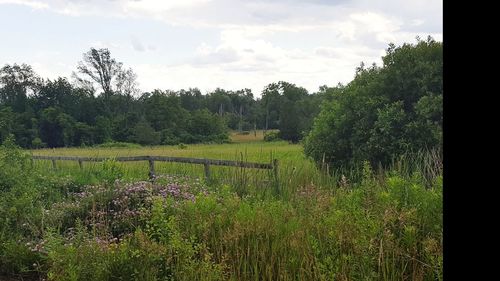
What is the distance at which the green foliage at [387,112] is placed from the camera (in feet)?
43.4

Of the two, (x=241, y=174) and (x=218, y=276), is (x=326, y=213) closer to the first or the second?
(x=218, y=276)

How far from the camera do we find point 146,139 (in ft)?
199

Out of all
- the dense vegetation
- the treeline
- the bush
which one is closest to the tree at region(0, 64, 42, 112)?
the treeline

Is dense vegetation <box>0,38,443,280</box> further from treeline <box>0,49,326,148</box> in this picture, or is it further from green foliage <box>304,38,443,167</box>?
treeline <box>0,49,326,148</box>

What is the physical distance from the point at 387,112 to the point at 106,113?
58.9 meters

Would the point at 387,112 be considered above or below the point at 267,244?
above

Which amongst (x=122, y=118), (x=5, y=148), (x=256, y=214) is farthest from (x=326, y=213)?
(x=122, y=118)

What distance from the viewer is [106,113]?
68.2 metres

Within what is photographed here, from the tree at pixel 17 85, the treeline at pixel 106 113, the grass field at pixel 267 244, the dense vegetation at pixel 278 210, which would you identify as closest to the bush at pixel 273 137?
the treeline at pixel 106 113

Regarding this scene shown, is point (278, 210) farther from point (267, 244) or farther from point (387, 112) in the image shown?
point (387, 112)

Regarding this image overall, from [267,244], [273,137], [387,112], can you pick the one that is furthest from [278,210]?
[273,137]

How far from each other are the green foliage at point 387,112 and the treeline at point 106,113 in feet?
145

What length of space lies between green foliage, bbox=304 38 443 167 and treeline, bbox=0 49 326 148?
44172 mm

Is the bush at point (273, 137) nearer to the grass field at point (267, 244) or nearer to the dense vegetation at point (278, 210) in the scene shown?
the dense vegetation at point (278, 210)
